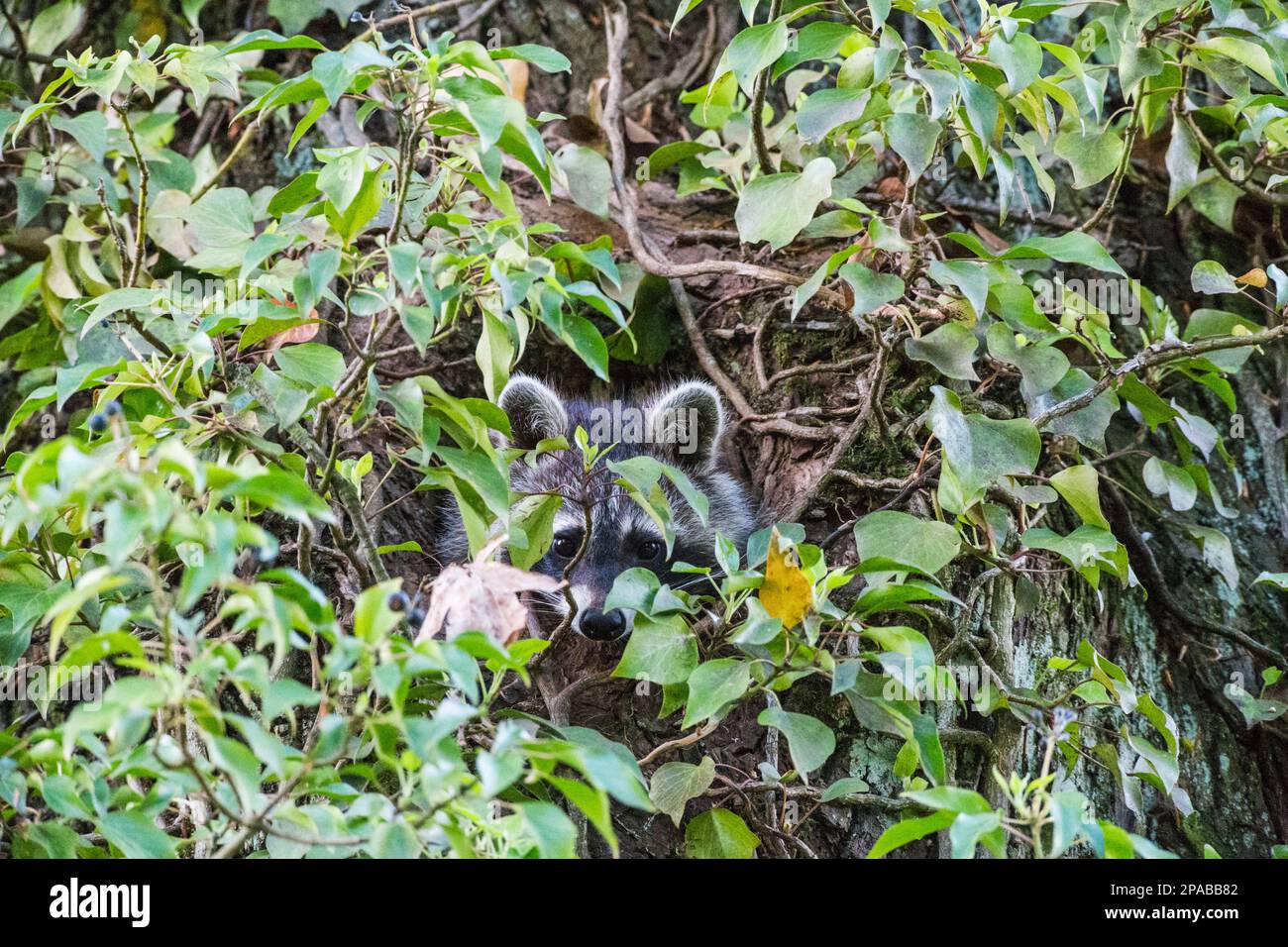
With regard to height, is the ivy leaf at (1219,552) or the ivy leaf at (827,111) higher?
the ivy leaf at (827,111)

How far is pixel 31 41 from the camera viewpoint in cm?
414

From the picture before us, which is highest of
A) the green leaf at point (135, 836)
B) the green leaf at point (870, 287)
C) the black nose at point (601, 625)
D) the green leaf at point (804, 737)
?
the green leaf at point (870, 287)

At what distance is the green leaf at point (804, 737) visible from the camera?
2.28 metres

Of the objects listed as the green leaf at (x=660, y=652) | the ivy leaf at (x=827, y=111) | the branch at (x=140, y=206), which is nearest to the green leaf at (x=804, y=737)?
the green leaf at (x=660, y=652)

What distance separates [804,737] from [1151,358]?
1.26 meters

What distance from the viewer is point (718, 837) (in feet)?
8.64

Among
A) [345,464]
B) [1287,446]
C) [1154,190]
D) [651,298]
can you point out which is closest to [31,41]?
[651,298]

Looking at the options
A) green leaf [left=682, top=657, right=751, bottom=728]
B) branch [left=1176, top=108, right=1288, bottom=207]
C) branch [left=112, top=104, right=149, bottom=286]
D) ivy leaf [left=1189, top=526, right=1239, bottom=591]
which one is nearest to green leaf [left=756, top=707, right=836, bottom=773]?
green leaf [left=682, top=657, right=751, bottom=728]

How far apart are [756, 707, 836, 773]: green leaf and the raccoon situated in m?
1.57

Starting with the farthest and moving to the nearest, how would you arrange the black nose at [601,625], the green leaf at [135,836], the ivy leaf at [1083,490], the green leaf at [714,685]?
the black nose at [601,625] → the ivy leaf at [1083,490] → the green leaf at [714,685] → the green leaf at [135,836]

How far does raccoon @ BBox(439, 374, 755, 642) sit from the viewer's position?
414 centimetres

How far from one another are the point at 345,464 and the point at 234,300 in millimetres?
447

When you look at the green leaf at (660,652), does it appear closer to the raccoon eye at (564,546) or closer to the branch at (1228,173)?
the raccoon eye at (564,546)

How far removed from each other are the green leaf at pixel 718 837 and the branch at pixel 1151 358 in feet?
3.67
